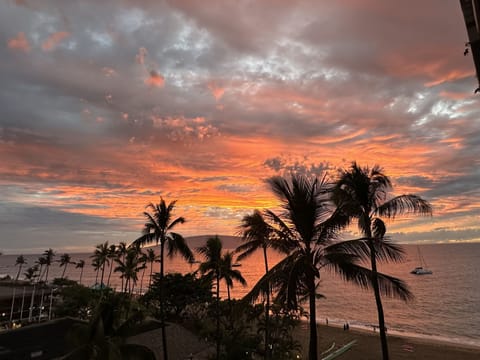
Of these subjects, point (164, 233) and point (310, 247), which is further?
point (164, 233)

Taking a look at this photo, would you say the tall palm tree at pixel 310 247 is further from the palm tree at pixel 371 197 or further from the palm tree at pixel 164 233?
the palm tree at pixel 164 233

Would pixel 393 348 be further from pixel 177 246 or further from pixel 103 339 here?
pixel 103 339

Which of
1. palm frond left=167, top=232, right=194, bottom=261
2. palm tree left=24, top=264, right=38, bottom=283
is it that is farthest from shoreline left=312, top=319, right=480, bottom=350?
palm tree left=24, top=264, right=38, bottom=283

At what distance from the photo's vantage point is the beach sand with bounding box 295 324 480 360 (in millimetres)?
31609

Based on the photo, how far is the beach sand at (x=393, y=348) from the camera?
104 feet

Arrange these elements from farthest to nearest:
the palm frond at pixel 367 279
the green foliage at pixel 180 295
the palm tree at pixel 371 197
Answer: the green foliage at pixel 180 295, the palm tree at pixel 371 197, the palm frond at pixel 367 279

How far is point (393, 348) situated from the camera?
34.7 m

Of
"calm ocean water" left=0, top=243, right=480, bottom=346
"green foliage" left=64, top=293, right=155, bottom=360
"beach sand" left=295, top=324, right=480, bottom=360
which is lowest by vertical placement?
"calm ocean water" left=0, top=243, right=480, bottom=346

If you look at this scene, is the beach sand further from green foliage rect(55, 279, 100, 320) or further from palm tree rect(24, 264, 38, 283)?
palm tree rect(24, 264, 38, 283)

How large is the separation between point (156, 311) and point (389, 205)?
1382 inches

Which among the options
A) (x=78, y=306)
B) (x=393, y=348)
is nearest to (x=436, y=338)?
(x=393, y=348)

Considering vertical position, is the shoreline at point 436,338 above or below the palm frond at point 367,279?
below

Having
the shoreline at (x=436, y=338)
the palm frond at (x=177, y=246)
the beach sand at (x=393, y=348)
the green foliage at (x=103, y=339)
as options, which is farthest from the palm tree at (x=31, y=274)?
the green foliage at (x=103, y=339)

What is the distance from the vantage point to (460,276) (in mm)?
103625
